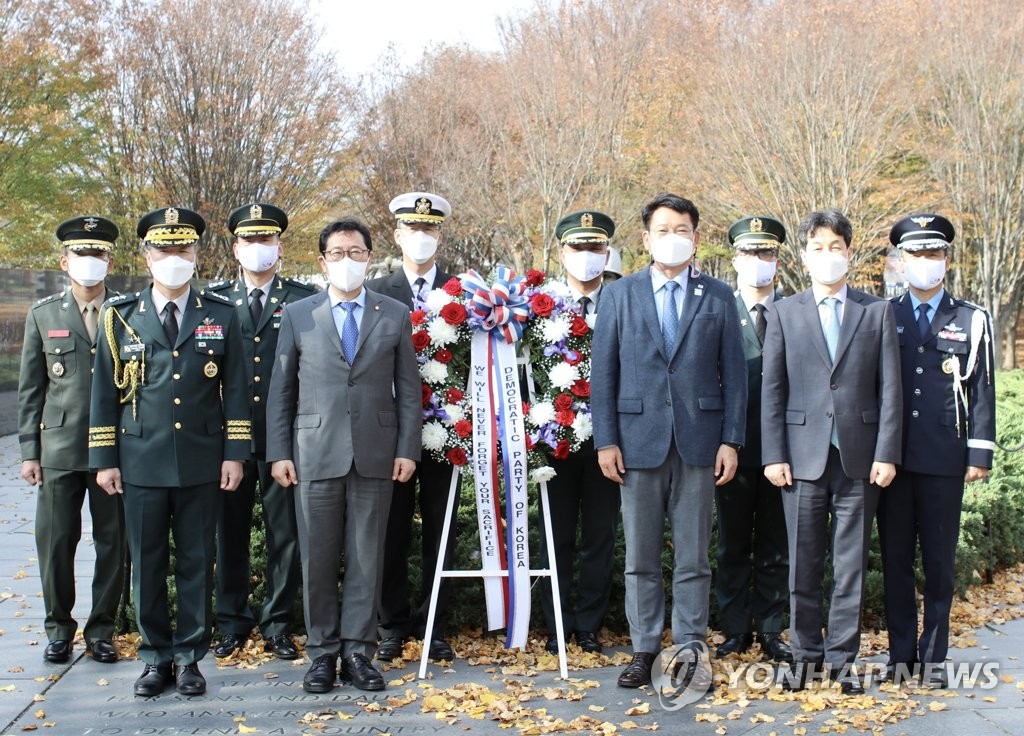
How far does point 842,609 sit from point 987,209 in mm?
19378

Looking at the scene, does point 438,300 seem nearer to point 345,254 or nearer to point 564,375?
point 345,254

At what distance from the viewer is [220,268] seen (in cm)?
2539

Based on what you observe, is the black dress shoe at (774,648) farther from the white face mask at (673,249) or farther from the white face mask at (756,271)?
the white face mask at (673,249)

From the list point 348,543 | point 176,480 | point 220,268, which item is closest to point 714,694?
point 348,543

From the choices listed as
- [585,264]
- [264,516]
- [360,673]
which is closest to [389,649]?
[360,673]

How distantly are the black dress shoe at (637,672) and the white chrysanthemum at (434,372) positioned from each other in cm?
172

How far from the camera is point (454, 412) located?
5488mm

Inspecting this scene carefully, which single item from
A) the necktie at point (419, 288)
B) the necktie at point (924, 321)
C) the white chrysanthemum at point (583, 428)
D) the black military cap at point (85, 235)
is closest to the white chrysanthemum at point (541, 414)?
the white chrysanthemum at point (583, 428)

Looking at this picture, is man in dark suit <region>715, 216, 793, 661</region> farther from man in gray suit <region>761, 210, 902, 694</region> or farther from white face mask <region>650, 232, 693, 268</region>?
white face mask <region>650, 232, 693, 268</region>

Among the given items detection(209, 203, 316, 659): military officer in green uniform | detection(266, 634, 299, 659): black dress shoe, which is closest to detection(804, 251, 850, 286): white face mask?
detection(209, 203, 316, 659): military officer in green uniform

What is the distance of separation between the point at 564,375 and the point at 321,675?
6.32 ft

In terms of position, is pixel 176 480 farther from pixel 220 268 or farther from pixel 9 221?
pixel 220 268

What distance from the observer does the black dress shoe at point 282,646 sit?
18.3 ft

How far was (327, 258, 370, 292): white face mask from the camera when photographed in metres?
5.24
